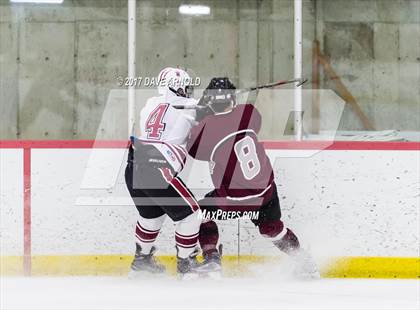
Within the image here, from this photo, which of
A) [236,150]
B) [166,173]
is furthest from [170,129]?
[236,150]

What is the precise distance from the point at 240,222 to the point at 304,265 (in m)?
0.43

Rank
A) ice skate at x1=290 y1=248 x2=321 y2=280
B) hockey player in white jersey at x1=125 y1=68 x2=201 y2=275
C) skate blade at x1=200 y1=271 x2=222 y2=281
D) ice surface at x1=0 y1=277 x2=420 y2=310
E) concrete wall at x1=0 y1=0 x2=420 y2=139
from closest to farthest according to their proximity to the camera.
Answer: ice surface at x1=0 y1=277 x2=420 y2=310 < hockey player in white jersey at x1=125 y1=68 x2=201 y2=275 < skate blade at x1=200 y1=271 x2=222 y2=281 < ice skate at x1=290 y1=248 x2=321 y2=280 < concrete wall at x1=0 y1=0 x2=420 y2=139

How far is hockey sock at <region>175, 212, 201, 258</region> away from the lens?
507 centimetres

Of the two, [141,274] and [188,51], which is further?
[188,51]

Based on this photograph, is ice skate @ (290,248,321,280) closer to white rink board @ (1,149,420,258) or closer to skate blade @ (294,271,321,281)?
skate blade @ (294,271,321,281)

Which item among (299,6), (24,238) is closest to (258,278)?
(24,238)

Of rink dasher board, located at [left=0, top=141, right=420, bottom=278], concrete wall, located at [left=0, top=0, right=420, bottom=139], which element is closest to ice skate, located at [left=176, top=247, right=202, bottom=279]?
rink dasher board, located at [left=0, top=141, right=420, bottom=278]

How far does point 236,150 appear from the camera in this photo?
5090 millimetres

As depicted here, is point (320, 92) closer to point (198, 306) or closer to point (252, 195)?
point (252, 195)

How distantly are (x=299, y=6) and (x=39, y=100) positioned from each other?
1.75 meters

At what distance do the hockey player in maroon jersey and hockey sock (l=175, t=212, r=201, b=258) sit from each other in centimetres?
11

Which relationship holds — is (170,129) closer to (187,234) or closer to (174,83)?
(174,83)

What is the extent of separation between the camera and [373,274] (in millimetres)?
5395

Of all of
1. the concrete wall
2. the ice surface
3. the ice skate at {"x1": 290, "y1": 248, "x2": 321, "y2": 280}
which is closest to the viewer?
the ice surface
